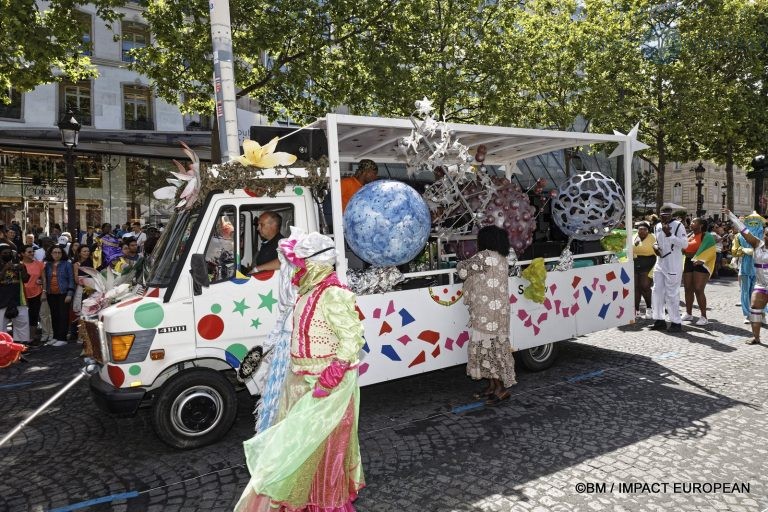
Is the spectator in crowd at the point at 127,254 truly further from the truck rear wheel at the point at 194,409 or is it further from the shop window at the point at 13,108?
the shop window at the point at 13,108

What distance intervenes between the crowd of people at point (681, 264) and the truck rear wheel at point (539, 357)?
3507 millimetres

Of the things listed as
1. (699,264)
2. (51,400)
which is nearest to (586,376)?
(699,264)

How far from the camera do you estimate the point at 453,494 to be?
3953 mm

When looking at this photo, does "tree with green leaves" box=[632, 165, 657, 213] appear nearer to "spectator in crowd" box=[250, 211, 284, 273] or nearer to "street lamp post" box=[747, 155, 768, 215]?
"street lamp post" box=[747, 155, 768, 215]

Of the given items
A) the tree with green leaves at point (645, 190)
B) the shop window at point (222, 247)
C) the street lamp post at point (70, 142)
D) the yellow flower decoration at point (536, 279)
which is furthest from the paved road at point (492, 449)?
the tree with green leaves at point (645, 190)

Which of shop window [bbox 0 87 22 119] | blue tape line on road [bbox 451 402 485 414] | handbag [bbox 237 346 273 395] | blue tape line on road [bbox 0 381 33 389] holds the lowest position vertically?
blue tape line on road [bbox 451 402 485 414]

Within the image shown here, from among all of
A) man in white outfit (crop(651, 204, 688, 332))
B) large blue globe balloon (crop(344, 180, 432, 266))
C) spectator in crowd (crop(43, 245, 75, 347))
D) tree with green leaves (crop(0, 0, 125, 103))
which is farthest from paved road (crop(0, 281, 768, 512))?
tree with green leaves (crop(0, 0, 125, 103))

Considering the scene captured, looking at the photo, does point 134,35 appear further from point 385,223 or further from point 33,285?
point 385,223

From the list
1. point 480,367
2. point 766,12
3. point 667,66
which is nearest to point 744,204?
point 766,12

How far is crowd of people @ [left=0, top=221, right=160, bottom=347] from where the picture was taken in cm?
904

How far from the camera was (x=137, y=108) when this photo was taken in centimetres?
2280

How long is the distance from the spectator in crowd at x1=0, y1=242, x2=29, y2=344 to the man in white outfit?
428 inches

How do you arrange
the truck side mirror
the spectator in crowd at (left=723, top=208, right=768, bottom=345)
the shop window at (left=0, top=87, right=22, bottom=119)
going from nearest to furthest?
1. the truck side mirror
2. the spectator in crowd at (left=723, top=208, right=768, bottom=345)
3. the shop window at (left=0, top=87, right=22, bottom=119)

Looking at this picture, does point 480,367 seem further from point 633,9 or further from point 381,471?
point 633,9
